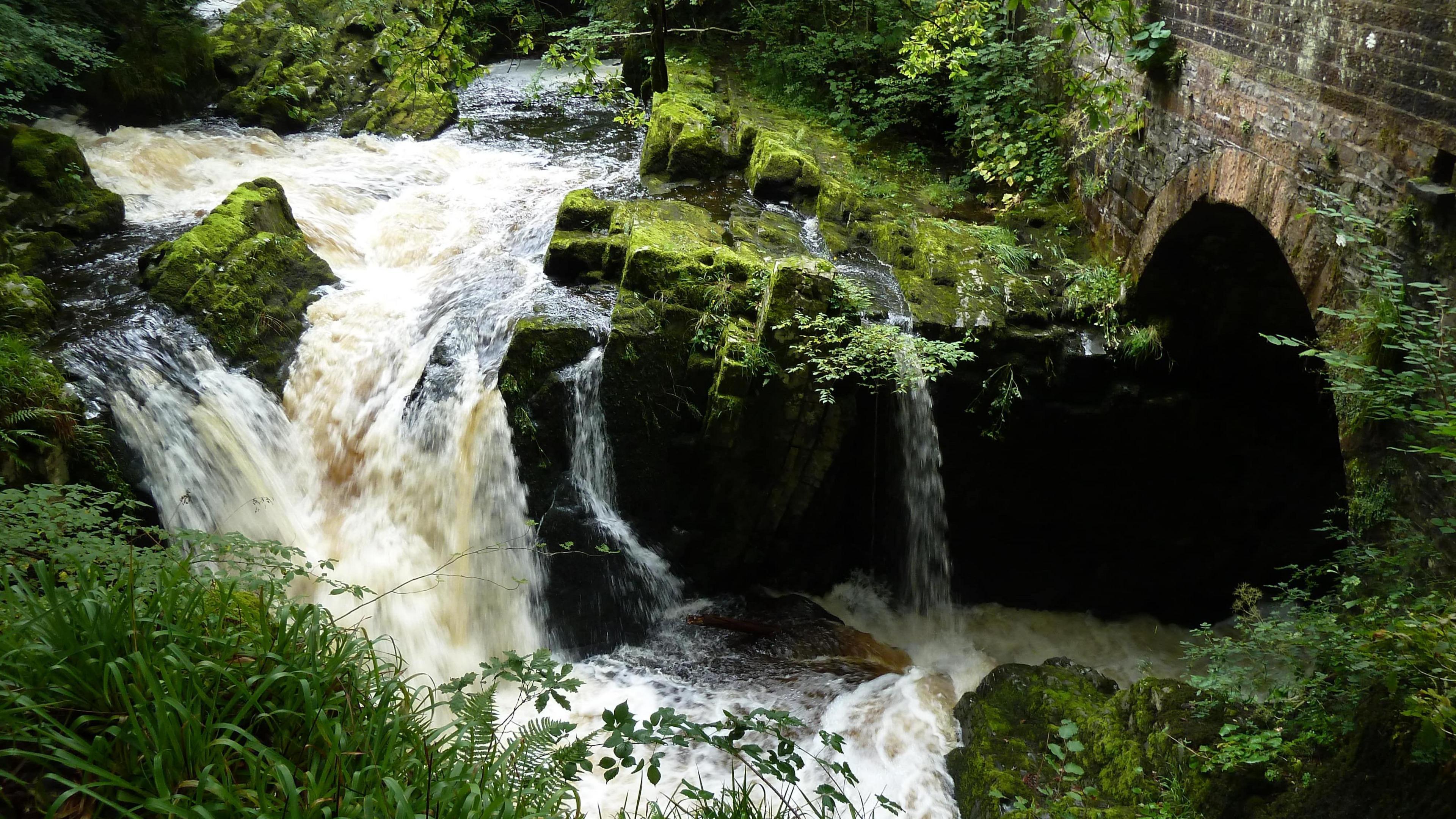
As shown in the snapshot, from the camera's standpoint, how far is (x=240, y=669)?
2.42 metres

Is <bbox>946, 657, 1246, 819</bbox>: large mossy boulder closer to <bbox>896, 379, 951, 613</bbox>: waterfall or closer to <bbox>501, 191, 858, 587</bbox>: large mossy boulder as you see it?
<bbox>896, 379, 951, 613</bbox>: waterfall

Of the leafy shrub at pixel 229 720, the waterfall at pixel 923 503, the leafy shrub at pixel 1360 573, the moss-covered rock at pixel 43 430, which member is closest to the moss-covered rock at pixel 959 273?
the waterfall at pixel 923 503

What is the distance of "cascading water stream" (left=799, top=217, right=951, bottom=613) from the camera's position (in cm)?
594

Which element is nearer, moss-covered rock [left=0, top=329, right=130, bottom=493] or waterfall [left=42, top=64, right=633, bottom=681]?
moss-covered rock [left=0, top=329, right=130, bottom=493]

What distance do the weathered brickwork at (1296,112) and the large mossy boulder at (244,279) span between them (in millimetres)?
6472

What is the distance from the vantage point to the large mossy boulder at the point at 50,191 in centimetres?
679

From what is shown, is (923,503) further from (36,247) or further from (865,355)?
(36,247)

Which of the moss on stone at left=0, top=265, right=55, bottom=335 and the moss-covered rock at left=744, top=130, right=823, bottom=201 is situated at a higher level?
the moss-covered rock at left=744, top=130, right=823, bottom=201

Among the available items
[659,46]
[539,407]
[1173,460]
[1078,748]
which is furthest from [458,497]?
[1173,460]

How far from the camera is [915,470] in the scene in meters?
6.09

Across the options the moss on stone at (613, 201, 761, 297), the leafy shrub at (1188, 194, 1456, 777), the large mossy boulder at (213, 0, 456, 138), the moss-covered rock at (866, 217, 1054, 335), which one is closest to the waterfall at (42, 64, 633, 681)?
the moss on stone at (613, 201, 761, 297)

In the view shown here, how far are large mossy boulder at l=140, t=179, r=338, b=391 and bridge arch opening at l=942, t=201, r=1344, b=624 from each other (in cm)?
511

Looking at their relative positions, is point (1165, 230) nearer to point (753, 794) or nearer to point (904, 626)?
point (904, 626)

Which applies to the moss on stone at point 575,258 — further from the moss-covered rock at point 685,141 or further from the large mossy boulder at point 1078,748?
the large mossy boulder at point 1078,748
